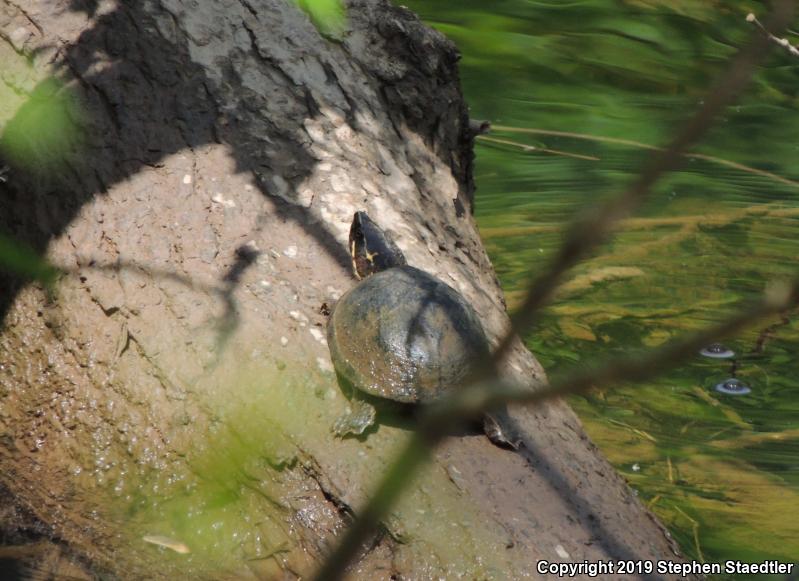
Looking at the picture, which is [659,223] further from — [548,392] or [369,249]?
[548,392]

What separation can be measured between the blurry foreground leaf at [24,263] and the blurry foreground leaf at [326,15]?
4.18 ft

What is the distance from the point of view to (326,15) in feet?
12.3

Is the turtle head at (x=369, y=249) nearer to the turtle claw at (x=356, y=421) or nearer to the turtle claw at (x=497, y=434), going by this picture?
the turtle claw at (x=356, y=421)

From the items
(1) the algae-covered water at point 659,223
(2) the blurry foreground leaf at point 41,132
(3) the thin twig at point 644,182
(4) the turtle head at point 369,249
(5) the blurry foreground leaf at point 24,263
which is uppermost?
(3) the thin twig at point 644,182

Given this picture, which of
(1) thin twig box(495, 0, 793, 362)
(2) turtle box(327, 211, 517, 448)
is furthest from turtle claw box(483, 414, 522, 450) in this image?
(1) thin twig box(495, 0, 793, 362)

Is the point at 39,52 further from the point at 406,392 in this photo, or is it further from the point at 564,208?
the point at 564,208

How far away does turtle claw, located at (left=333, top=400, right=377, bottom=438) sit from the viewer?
105 inches

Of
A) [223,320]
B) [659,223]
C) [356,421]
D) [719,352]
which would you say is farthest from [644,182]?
[659,223]

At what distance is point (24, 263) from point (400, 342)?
126 cm

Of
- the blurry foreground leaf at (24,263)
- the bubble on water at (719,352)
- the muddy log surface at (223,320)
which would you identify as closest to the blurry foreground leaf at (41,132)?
the muddy log surface at (223,320)

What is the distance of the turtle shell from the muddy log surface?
0.12 meters

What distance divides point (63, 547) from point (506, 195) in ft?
12.4

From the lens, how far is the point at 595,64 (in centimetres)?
742

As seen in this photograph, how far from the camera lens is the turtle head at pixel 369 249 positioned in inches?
117
